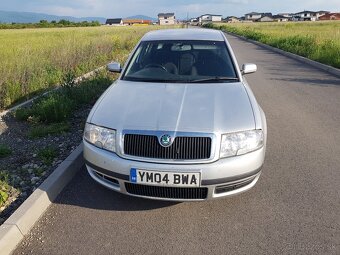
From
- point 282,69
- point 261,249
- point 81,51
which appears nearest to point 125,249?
point 261,249

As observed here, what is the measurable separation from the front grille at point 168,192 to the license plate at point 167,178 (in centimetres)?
9

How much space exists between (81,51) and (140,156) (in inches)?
384

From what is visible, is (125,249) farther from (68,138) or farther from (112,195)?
(68,138)

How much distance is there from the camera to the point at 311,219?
117 inches

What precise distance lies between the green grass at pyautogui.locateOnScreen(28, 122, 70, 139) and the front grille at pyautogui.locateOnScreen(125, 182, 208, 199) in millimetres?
2522

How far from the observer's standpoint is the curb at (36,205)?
103 inches

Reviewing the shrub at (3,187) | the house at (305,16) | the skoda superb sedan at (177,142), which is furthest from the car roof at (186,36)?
the house at (305,16)

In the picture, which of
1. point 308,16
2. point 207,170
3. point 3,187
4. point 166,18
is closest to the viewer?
point 207,170

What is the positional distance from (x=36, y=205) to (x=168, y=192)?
4.32ft

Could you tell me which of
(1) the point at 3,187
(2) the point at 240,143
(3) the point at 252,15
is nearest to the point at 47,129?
(1) the point at 3,187

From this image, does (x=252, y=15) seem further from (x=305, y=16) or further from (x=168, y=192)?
(x=168, y=192)

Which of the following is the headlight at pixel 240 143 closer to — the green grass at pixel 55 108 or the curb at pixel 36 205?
the curb at pixel 36 205

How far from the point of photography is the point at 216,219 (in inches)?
118

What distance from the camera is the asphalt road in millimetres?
2646
